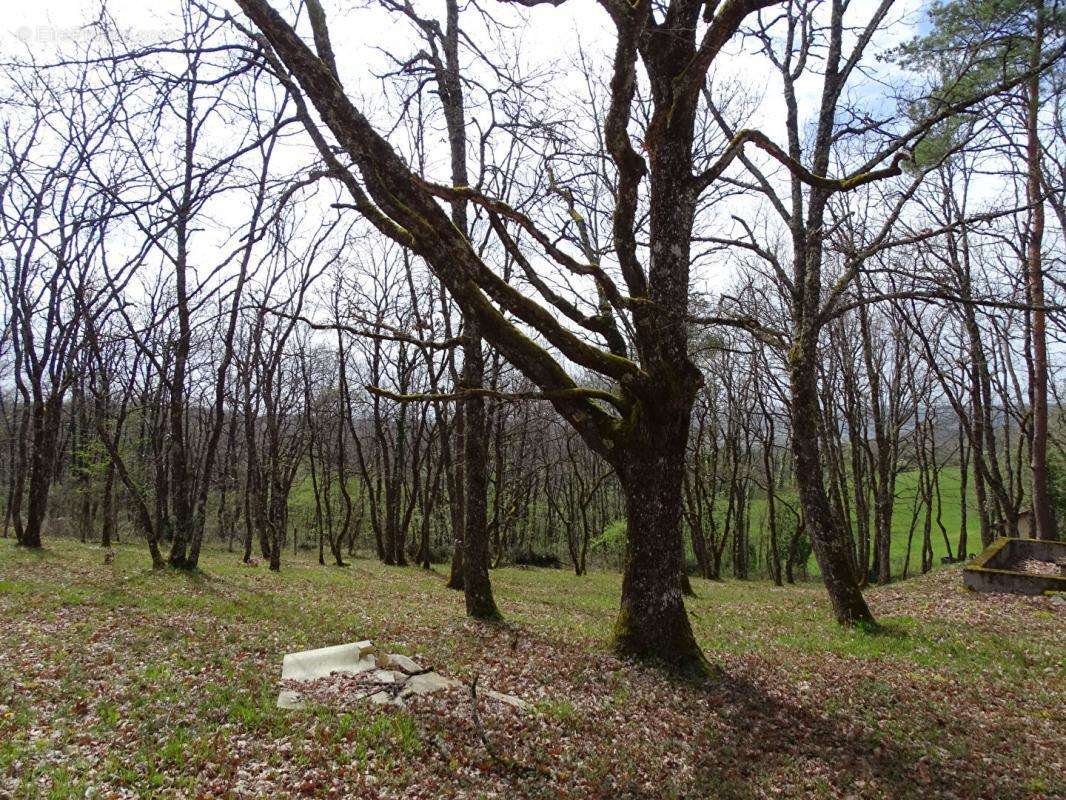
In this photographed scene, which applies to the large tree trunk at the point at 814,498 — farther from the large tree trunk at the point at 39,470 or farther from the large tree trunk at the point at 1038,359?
the large tree trunk at the point at 39,470

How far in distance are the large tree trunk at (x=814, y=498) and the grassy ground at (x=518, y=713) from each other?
60 cm

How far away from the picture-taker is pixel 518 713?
544cm

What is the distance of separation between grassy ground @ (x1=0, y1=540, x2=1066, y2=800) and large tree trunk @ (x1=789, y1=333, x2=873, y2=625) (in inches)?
23.6

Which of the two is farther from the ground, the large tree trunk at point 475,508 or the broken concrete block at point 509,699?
the large tree trunk at point 475,508

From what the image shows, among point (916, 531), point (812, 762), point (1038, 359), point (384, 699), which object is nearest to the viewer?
point (812, 762)

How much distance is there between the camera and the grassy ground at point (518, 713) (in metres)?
4.32

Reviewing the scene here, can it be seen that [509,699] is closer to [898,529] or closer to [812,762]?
[812,762]

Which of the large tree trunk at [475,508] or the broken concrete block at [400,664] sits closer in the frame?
the broken concrete block at [400,664]

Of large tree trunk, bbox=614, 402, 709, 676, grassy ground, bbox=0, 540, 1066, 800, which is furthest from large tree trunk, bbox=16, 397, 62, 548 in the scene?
large tree trunk, bbox=614, 402, 709, 676

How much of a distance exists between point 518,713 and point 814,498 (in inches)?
259

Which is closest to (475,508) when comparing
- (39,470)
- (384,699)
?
(384,699)

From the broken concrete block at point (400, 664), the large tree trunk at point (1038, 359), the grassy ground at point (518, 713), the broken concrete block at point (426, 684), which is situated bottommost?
the grassy ground at point (518, 713)

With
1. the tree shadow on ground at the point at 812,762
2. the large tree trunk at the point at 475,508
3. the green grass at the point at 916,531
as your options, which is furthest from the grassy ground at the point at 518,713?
the green grass at the point at 916,531

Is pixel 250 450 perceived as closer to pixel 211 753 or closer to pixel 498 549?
pixel 498 549
